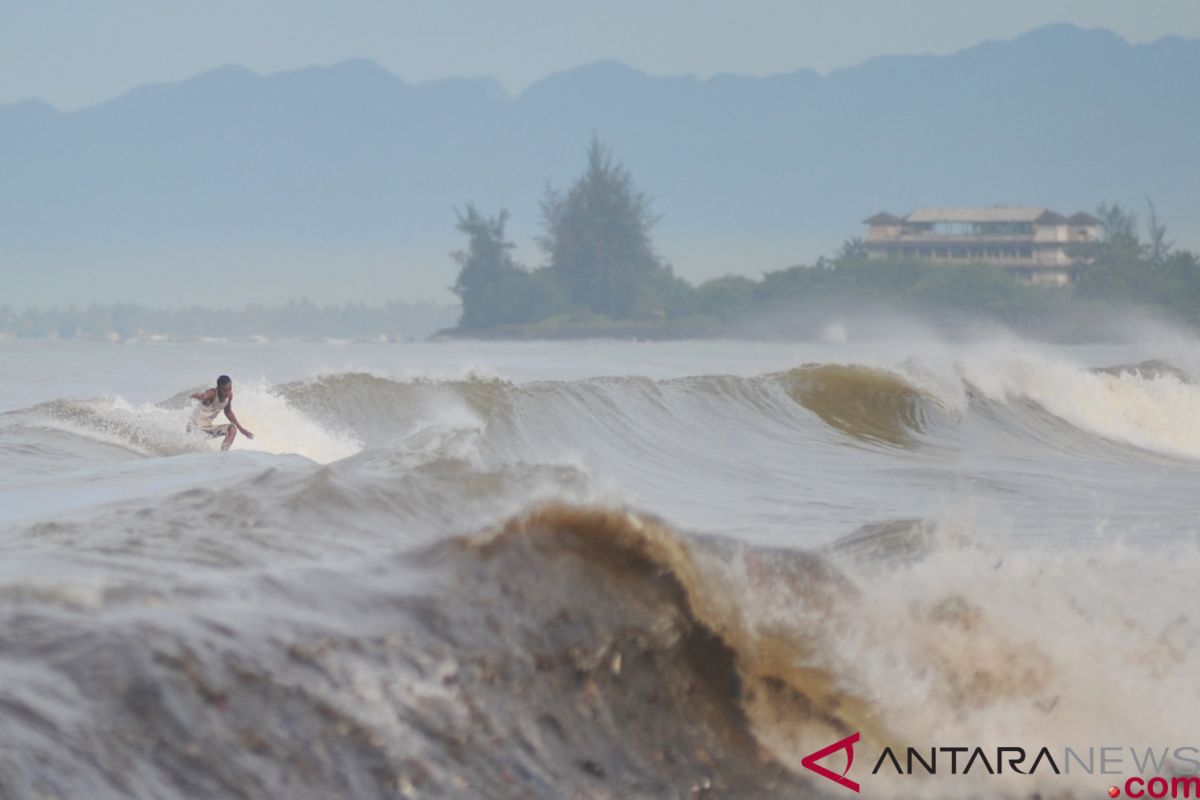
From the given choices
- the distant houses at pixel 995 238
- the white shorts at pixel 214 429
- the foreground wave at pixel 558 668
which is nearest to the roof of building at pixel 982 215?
the distant houses at pixel 995 238

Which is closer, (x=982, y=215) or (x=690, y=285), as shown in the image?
(x=982, y=215)

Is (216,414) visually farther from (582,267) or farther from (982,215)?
(982,215)

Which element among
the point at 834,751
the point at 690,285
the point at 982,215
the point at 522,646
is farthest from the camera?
the point at 690,285

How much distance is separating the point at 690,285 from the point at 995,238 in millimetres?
28222

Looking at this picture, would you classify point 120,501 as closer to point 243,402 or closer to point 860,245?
point 243,402

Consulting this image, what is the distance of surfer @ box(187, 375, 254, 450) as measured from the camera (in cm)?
1270

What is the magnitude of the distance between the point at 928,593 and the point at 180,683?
273 centimetres

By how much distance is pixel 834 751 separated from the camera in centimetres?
471

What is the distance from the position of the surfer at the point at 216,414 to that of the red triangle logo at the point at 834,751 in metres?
8.75

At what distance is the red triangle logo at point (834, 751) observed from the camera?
15.2 ft

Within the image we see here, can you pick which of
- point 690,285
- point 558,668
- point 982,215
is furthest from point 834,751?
point 690,285

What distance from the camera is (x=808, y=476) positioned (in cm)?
1418

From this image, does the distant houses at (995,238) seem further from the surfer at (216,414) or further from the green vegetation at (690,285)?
the surfer at (216,414)

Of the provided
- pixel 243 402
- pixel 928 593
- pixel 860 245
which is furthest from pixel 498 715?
pixel 860 245
